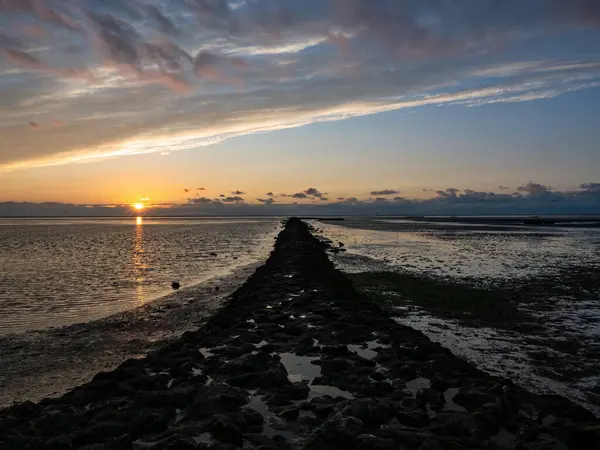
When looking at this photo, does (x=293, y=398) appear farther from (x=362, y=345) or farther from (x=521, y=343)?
(x=521, y=343)

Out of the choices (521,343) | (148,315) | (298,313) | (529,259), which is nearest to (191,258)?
(148,315)

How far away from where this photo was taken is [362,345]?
508 inches

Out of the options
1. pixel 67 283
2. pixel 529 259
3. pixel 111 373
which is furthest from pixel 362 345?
pixel 529 259

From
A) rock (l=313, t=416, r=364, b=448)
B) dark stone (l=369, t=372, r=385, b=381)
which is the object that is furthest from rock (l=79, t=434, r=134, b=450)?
dark stone (l=369, t=372, r=385, b=381)

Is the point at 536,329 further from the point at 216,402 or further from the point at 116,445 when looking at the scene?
the point at 116,445

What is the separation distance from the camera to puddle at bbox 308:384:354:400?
9.23m

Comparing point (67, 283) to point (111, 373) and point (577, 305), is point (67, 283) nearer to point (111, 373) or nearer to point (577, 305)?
point (111, 373)

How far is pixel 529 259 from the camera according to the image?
123 ft

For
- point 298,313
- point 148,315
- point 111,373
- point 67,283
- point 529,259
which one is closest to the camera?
point 111,373

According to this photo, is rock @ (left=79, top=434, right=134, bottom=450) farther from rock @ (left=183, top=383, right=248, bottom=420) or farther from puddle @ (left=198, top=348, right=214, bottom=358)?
puddle @ (left=198, top=348, right=214, bottom=358)

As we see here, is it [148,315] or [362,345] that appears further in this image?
[148,315]

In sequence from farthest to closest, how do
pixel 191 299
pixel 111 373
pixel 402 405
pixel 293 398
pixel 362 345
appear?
1. pixel 191 299
2. pixel 362 345
3. pixel 111 373
4. pixel 293 398
5. pixel 402 405

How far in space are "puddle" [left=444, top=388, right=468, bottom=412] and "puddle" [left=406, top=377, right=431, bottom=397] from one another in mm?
506

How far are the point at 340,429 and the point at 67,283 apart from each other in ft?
82.0
